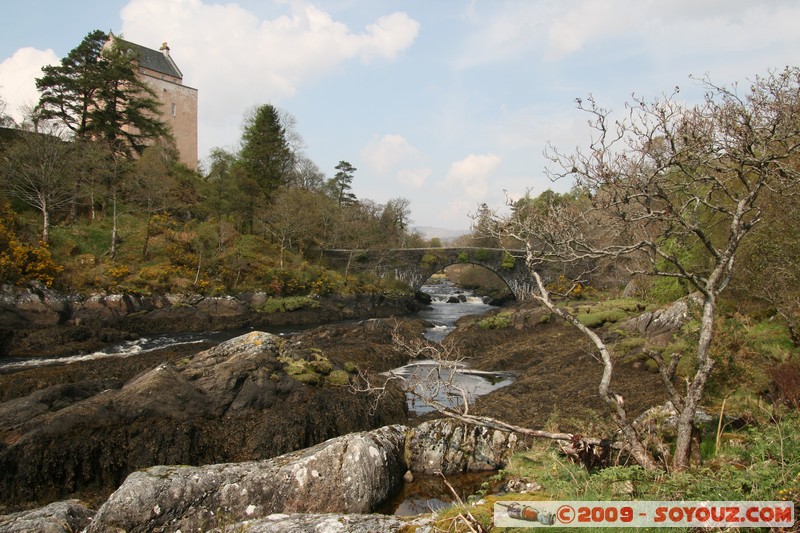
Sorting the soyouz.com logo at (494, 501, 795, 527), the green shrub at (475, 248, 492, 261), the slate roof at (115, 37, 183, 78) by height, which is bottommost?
the soyouz.com logo at (494, 501, 795, 527)

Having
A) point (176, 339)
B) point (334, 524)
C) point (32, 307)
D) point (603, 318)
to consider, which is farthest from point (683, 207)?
point (32, 307)

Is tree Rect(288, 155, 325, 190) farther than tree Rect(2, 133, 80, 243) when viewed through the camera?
Yes

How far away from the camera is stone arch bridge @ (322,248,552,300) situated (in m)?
49.7

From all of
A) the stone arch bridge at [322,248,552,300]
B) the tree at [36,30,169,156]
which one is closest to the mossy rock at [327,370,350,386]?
the stone arch bridge at [322,248,552,300]

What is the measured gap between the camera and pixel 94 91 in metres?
42.8

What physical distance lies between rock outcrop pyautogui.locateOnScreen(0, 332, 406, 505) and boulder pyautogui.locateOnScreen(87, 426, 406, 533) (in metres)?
3.38

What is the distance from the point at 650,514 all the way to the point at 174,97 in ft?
207

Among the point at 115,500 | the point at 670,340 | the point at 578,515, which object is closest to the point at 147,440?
the point at 115,500

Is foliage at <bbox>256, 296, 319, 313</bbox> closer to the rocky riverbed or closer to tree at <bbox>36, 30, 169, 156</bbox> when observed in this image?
the rocky riverbed

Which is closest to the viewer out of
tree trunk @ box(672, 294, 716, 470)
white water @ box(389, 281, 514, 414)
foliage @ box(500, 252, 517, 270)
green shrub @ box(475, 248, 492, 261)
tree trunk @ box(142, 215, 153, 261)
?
tree trunk @ box(672, 294, 716, 470)

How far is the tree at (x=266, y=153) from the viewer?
173 ft

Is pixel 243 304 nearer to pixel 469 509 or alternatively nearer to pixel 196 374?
pixel 196 374

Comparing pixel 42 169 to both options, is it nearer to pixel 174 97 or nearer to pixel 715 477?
pixel 174 97

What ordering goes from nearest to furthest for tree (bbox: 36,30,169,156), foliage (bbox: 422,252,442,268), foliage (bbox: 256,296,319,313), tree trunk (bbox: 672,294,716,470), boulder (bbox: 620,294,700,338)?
tree trunk (bbox: 672,294,716,470)
boulder (bbox: 620,294,700,338)
foliage (bbox: 256,296,319,313)
tree (bbox: 36,30,169,156)
foliage (bbox: 422,252,442,268)
